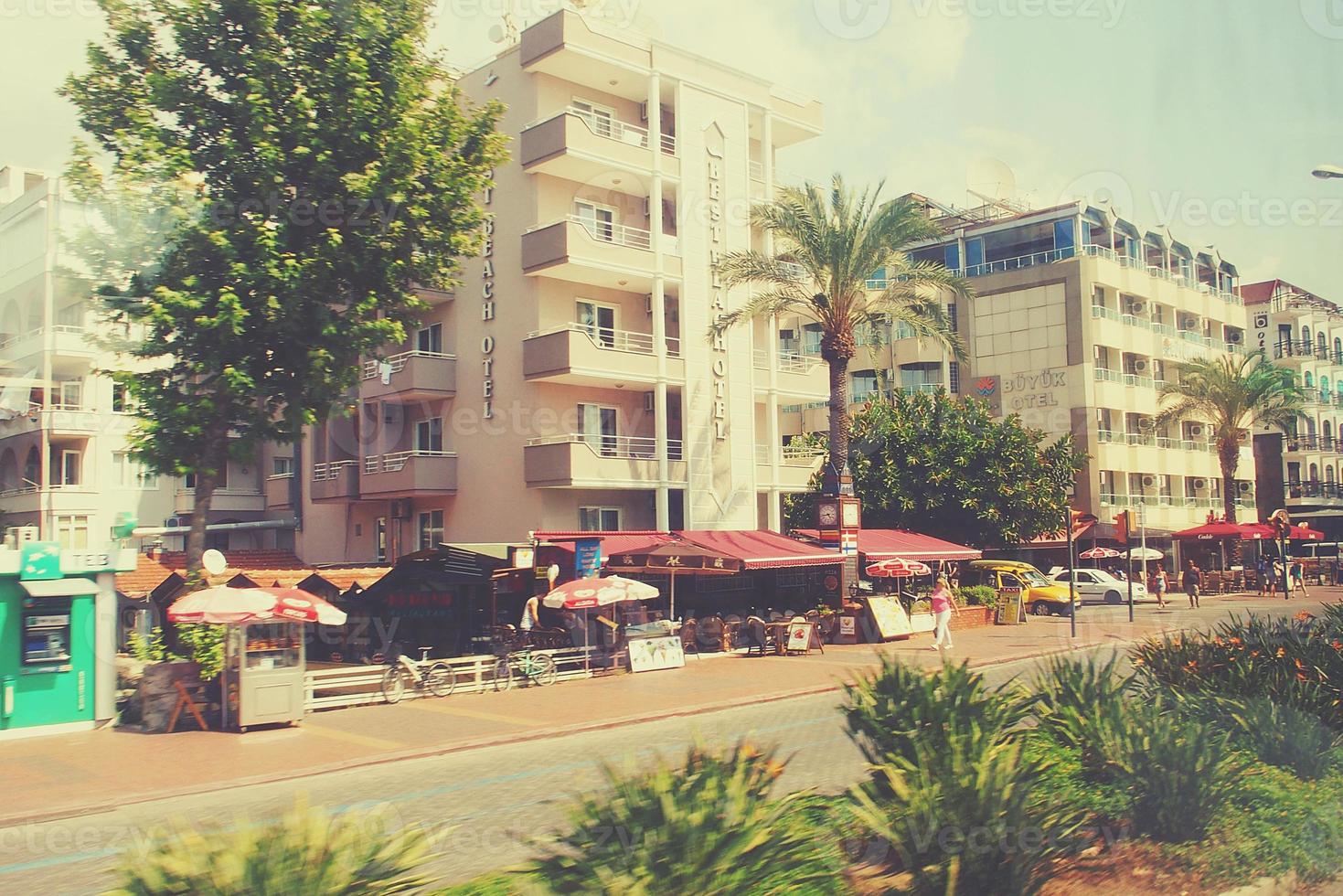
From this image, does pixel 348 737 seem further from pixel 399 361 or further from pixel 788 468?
pixel 788 468

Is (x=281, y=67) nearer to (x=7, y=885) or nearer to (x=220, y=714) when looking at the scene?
(x=220, y=714)

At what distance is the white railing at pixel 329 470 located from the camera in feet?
122

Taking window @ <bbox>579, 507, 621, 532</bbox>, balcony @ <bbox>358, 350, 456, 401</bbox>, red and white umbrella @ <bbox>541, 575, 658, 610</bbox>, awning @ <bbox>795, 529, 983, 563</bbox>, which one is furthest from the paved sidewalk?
balcony @ <bbox>358, 350, 456, 401</bbox>

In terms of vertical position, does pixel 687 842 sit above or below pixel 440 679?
above

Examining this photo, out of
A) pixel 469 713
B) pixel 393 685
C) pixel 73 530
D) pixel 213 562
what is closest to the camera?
pixel 469 713

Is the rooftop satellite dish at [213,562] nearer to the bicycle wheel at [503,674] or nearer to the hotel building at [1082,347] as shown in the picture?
the bicycle wheel at [503,674]

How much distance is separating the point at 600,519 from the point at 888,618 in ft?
32.3

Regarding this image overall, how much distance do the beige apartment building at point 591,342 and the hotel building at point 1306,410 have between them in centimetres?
4491

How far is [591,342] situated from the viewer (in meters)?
32.7

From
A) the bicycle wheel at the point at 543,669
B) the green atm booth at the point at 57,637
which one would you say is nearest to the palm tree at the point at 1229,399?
the bicycle wheel at the point at 543,669

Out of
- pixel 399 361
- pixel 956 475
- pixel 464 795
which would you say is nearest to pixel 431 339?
pixel 399 361

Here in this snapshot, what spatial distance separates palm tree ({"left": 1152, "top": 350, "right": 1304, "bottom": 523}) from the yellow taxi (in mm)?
18052

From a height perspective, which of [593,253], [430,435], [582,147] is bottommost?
[430,435]

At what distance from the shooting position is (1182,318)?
62.1m
